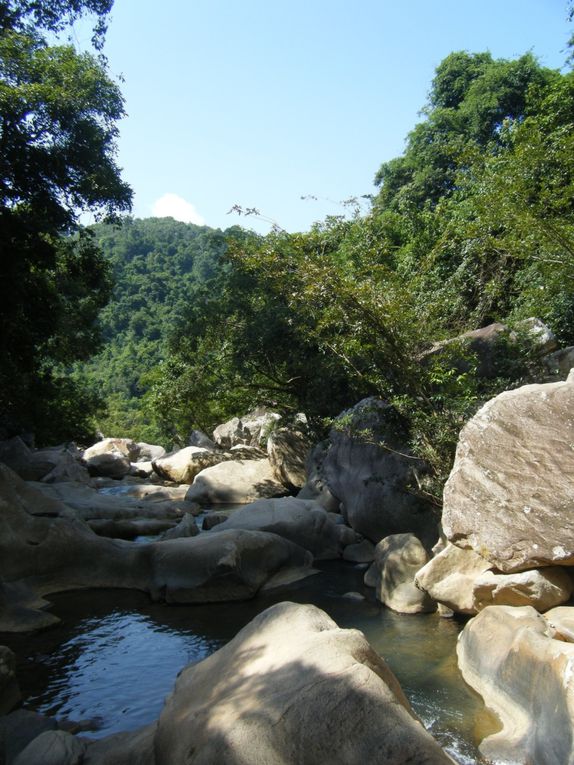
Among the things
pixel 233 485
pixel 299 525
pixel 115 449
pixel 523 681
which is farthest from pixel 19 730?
pixel 115 449

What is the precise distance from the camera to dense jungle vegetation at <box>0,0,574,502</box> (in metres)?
10.9

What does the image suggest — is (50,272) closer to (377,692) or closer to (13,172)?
(13,172)

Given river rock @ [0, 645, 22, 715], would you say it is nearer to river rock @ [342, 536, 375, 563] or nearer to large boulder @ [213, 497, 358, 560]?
large boulder @ [213, 497, 358, 560]

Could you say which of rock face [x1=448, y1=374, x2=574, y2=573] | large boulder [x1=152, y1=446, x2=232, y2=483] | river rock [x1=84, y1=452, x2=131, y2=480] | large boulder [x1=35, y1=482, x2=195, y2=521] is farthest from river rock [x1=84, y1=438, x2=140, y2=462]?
rock face [x1=448, y1=374, x2=574, y2=573]

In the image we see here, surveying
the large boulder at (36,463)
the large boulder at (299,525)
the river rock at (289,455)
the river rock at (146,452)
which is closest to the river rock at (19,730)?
the large boulder at (299,525)

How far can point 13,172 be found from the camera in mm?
11367

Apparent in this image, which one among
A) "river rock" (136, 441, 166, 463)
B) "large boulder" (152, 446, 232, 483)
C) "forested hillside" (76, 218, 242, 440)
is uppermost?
"forested hillside" (76, 218, 242, 440)

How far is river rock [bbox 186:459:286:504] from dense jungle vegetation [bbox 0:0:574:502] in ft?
7.21

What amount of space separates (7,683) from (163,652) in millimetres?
2188

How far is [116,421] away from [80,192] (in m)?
40.5

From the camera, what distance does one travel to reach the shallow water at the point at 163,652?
6605mm

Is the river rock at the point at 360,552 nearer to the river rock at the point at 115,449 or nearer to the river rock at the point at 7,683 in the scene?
the river rock at the point at 7,683

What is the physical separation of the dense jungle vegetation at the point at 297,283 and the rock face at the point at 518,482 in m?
1.73

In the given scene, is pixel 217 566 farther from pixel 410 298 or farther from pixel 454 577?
pixel 410 298
